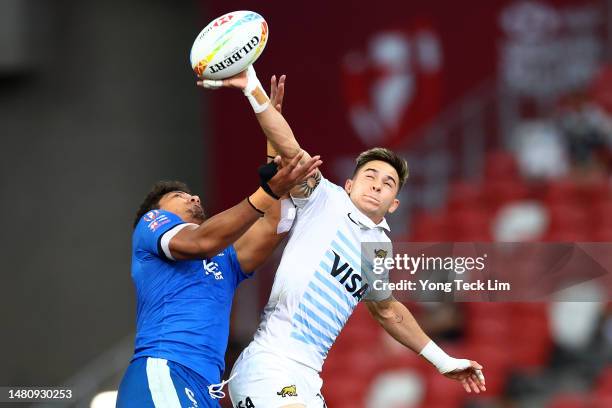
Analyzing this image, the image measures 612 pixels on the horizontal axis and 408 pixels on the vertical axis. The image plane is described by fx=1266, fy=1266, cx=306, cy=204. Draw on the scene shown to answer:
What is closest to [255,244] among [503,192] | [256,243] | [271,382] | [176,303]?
[256,243]

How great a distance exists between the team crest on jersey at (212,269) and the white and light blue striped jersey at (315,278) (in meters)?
0.29

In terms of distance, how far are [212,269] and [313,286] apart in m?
0.51

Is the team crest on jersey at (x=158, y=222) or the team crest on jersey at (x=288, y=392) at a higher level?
the team crest on jersey at (x=158, y=222)

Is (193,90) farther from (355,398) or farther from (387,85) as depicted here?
(355,398)

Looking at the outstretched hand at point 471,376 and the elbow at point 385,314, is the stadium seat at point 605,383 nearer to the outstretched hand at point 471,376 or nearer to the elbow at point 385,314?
the outstretched hand at point 471,376

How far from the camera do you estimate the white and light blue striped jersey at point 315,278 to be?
6238 millimetres

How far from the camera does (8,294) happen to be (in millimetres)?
15352

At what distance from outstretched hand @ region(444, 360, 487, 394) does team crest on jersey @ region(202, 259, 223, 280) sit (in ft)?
4.59

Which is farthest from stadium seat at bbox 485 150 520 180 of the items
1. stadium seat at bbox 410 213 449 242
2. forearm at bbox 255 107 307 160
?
forearm at bbox 255 107 307 160

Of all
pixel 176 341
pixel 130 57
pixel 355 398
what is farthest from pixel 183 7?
pixel 176 341

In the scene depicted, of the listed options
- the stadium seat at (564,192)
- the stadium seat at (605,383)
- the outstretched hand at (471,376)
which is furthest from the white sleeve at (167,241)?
the stadium seat at (564,192)

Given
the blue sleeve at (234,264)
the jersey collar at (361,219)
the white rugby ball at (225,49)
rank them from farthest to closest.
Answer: the blue sleeve at (234,264)
the jersey collar at (361,219)
the white rugby ball at (225,49)

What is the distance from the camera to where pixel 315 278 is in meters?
6.25

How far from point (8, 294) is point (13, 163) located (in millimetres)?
1596
